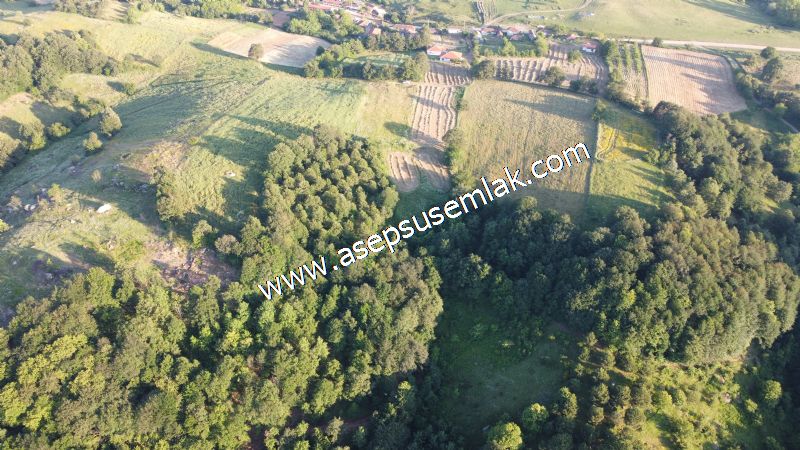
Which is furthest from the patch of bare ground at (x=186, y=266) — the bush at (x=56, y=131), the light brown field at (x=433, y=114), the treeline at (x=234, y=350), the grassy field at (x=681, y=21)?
the grassy field at (x=681, y=21)

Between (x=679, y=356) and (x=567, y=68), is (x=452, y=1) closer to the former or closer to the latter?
(x=567, y=68)

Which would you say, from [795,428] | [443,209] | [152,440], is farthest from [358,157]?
[795,428]

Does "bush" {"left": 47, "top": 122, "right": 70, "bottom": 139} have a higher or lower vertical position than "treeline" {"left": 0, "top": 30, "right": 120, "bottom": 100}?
lower

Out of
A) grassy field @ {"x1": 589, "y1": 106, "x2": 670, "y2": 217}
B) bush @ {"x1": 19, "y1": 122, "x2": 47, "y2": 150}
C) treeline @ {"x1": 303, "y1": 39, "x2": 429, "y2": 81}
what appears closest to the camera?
grassy field @ {"x1": 589, "y1": 106, "x2": 670, "y2": 217}

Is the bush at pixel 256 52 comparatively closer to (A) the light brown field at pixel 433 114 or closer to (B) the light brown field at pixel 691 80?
(A) the light brown field at pixel 433 114

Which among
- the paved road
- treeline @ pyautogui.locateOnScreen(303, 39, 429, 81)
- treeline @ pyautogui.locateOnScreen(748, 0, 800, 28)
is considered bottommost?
treeline @ pyautogui.locateOnScreen(303, 39, 429, 81)

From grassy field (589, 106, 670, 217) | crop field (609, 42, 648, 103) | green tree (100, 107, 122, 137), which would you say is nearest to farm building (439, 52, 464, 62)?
crop field (609, 42, 648, 103)

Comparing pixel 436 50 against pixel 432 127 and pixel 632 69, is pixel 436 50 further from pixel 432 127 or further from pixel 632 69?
pixel 632 69

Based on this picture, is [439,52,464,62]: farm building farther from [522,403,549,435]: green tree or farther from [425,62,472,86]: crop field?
[522,403,549,435]: green tree
